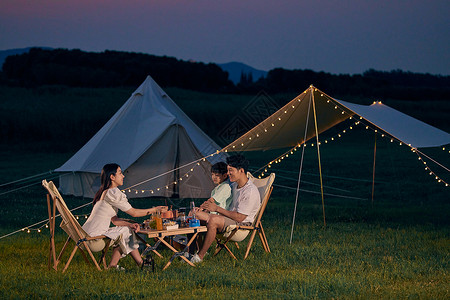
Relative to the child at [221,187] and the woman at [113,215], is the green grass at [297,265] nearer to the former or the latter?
the woman at [113,215]

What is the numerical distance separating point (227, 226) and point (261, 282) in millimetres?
980

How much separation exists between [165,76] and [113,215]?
120ft

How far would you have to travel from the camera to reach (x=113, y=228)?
5.09 metres

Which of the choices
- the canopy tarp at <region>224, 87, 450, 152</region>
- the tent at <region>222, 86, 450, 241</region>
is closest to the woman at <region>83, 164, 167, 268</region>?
the tent at <region>222, 86, 450, 241</region>

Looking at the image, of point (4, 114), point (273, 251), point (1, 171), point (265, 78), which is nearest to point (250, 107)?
point (265, 78)

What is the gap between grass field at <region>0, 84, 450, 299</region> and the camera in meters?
4.44

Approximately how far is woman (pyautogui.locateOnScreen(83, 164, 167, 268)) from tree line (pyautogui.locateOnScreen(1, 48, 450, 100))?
32.2m

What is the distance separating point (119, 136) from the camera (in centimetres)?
1014

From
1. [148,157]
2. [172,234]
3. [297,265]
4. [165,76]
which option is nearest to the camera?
[172,234]

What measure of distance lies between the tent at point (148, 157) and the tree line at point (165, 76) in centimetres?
2733

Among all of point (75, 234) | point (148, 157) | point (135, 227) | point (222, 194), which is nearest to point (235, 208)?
point (222, 194)

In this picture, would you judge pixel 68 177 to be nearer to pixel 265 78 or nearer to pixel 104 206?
pixel 104 206

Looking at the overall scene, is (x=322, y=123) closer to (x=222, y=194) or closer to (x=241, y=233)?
(x=222, y=194)

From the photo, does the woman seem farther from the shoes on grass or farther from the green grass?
the green grass
